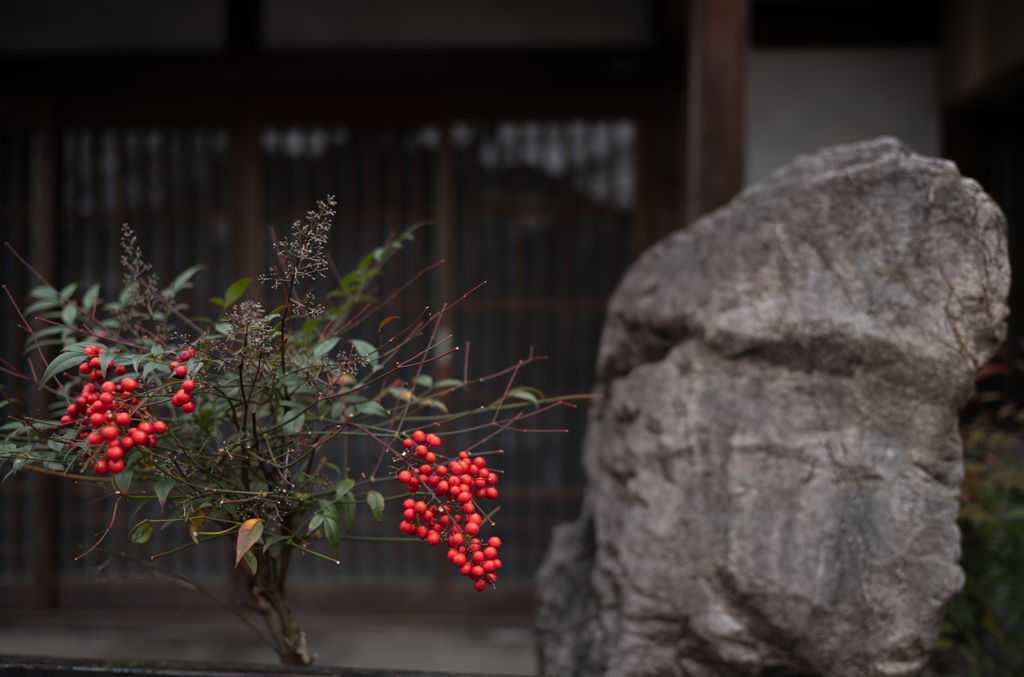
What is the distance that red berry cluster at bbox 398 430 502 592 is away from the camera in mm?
998

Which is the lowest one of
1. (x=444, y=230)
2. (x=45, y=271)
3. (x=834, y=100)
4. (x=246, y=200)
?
(x=45, y=271)

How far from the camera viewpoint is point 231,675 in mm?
1024

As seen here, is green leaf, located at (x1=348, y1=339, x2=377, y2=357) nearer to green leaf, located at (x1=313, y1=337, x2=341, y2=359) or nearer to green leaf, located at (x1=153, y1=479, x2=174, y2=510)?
green leaf, located at (x1=313, y1=337, x2=341, y2=359)

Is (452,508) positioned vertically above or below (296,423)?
below

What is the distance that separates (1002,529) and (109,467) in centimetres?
278

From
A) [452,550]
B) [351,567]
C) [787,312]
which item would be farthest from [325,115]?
[452,550]

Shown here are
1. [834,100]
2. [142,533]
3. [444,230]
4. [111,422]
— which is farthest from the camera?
[444,230]

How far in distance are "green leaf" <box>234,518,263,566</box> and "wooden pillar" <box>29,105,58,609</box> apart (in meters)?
3.34

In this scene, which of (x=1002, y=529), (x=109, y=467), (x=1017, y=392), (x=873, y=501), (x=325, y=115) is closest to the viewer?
(x=109, y=467)

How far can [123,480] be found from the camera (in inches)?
40.0

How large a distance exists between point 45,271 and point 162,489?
11.1 feet

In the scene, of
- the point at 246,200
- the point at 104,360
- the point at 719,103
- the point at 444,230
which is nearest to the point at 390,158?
the point at 444,230

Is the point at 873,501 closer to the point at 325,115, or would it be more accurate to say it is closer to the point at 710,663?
the point at 710,663

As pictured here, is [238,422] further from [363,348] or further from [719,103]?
[719,103]
